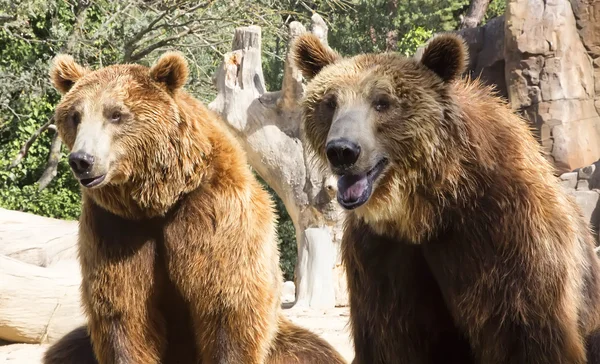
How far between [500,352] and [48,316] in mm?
4503

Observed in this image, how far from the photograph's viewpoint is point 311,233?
10102 mm

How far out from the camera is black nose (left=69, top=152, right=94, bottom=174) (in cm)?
415

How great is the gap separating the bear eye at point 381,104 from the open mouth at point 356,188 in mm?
210

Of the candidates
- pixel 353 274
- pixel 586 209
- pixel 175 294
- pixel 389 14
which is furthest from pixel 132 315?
pixel 389 14

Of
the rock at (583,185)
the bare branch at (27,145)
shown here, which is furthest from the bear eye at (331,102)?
the bare branch at (27,145)

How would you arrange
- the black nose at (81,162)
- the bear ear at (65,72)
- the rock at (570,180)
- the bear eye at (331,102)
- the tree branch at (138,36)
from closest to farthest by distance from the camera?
the bear eye at (331,102) → the black nose at (81,162) → the bear ear at (65,72) → the rock at (570,180) → the tree branch at (138,36)

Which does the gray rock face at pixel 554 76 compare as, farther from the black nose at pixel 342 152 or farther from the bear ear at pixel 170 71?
the black nose at pixel 342 152

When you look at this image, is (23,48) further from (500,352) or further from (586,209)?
(500,352)

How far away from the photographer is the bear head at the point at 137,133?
4359mm

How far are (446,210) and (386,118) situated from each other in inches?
17.3

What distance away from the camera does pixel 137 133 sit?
4.40 metres

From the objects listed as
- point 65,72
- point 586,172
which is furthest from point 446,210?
point 586,172

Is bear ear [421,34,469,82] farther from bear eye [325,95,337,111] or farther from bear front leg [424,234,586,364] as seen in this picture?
bear front leg [424,234,586,364]

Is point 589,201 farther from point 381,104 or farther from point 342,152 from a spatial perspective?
point 342,152
